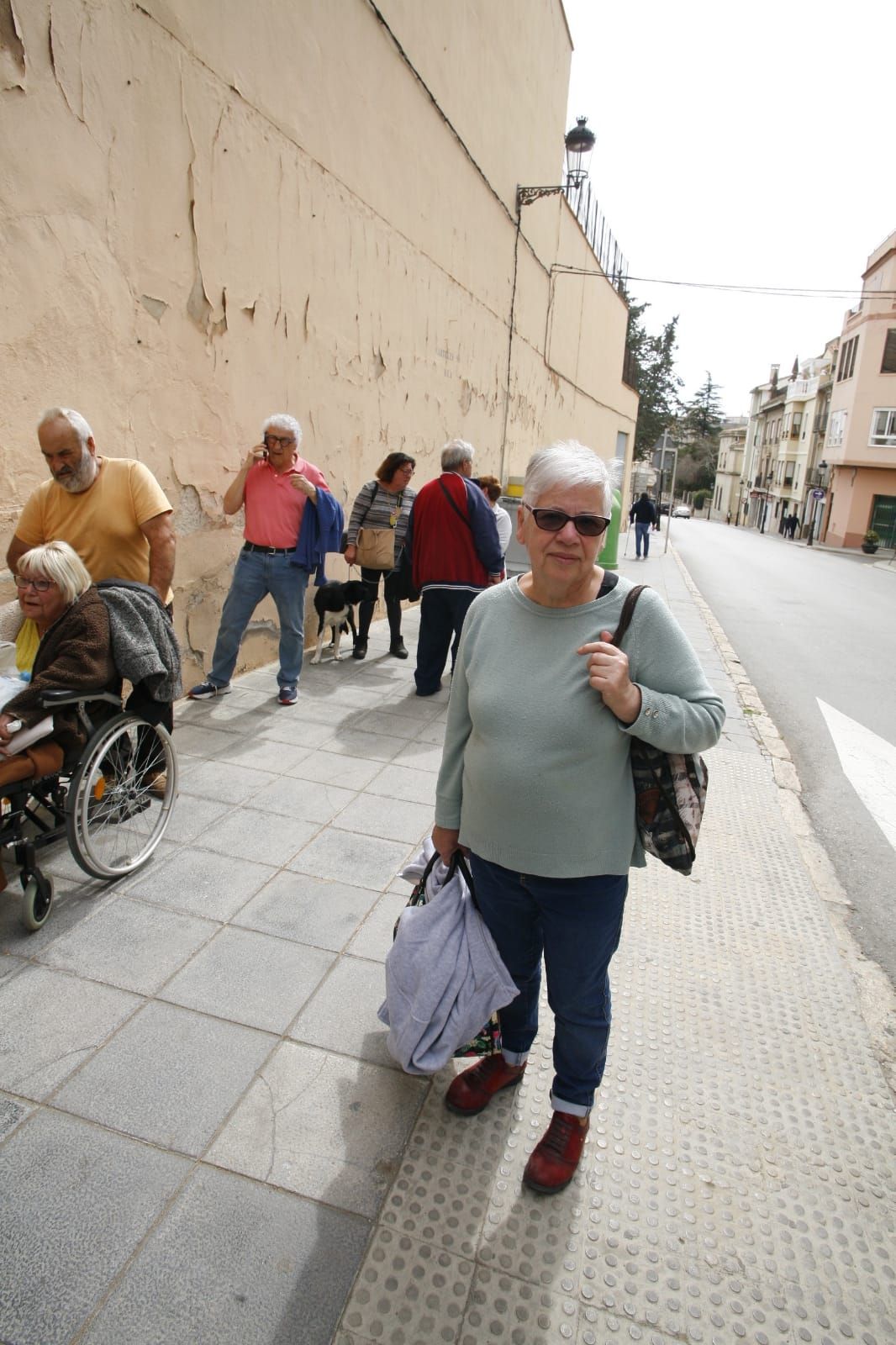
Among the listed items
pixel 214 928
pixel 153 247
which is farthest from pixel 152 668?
pixel 153 247

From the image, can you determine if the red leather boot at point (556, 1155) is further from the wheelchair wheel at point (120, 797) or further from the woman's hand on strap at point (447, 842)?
the wheelchair wheel at point (120, 797)

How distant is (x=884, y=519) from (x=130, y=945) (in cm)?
4388

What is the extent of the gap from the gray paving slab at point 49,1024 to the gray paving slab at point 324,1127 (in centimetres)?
54

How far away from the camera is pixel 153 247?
454cm

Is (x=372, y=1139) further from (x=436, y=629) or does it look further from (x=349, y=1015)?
(x=436, y=629)

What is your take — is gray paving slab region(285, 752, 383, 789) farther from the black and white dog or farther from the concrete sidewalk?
the black and white dog

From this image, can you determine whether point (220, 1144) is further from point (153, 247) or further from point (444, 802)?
point (153, 247)

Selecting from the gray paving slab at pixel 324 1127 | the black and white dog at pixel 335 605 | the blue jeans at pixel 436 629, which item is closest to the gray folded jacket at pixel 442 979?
the gray paving slab at pixel 324 1127

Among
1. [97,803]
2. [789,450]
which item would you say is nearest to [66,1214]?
[97,803]

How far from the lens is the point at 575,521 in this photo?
5.76ft

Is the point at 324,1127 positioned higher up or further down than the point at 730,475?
further down

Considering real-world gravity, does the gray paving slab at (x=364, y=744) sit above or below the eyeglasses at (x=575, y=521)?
below

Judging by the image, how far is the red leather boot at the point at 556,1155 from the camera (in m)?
2.01

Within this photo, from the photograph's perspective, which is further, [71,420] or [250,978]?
[71,420]
